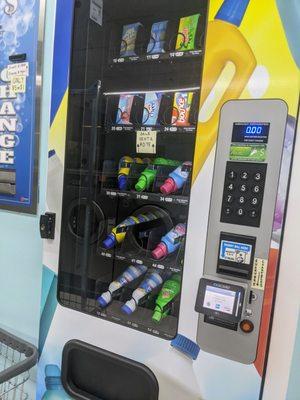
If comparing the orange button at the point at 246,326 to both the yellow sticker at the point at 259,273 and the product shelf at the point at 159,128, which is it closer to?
the yellow sticker at the point at 259,273

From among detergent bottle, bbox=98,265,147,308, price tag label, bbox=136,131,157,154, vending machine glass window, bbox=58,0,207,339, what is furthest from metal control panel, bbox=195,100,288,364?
detergent bottle, bbox=98,265,147,308

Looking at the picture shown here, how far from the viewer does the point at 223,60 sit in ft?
3.34

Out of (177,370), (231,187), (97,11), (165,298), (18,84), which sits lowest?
(177,370)

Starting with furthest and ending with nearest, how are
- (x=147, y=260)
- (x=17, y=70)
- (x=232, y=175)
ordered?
(x=17, y=70), (x=147, y=260), (x=232, y=175)

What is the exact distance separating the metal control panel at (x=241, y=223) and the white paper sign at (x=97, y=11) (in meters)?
0.76

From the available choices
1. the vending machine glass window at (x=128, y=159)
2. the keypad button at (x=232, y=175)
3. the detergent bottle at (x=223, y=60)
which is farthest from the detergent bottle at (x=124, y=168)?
the keypad button at (x=232, y=175)

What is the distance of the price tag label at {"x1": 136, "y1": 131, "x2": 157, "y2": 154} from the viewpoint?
1273 mm

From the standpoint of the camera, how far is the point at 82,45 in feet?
4.41

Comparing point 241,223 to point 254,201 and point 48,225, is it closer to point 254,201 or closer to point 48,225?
point 254,201

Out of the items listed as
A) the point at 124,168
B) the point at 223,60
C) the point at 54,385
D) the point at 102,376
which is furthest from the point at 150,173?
the point at 54,385

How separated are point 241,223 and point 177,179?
0.35 meters

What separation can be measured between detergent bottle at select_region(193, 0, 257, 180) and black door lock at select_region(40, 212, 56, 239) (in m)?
0.66

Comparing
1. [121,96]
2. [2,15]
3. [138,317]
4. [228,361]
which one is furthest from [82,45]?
[228,361]

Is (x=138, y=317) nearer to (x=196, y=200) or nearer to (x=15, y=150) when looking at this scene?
(x=196, y=200)
